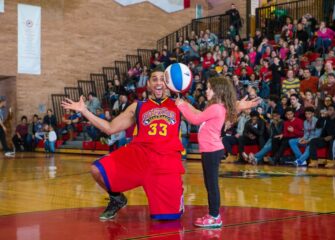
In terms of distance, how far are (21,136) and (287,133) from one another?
11205mm

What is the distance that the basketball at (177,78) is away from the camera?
471 cm

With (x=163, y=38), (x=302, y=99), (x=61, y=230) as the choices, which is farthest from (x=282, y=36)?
(x=61, y=230)

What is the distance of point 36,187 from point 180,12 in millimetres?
17445

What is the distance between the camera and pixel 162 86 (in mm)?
5137

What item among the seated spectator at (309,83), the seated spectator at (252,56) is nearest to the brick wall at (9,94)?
the seated spectator at (252,56)

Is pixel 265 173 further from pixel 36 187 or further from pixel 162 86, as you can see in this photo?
pixel 162 86

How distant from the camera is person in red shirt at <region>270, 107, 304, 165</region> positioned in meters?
12.0

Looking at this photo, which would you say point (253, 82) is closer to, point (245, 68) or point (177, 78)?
point (245, 68)

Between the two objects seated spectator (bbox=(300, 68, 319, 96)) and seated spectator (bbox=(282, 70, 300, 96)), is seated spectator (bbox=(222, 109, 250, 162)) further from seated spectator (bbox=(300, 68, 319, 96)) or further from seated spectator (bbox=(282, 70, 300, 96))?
seated spectator (bbox=(300, 68, 319, 96))

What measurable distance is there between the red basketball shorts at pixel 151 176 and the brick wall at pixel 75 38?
1591 cm

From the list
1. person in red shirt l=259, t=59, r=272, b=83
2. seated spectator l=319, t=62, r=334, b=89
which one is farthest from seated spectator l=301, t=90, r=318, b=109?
person in red shirt l=259, t=59, r=272, b=83

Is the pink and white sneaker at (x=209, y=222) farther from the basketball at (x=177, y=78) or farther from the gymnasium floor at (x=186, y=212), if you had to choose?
the basketball at (x=177, y=78)

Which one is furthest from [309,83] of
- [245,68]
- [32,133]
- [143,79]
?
[32,133]

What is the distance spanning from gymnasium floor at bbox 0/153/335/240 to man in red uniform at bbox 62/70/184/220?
192mm
